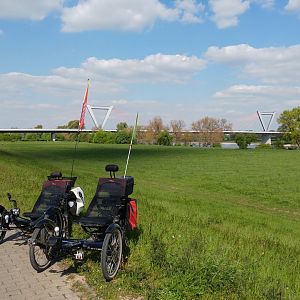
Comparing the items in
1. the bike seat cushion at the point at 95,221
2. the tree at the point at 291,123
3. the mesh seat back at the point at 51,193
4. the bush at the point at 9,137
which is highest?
the tree at the point at 291,123

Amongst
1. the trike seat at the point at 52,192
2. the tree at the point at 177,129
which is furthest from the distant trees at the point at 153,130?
the trike seat at the point at 52,192

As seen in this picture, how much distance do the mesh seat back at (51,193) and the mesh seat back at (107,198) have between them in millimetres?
679

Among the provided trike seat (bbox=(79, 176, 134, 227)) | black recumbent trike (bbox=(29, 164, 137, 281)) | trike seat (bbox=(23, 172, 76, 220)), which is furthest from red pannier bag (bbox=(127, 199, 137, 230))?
trike seat (bbox=(23, 172, 76, 220))

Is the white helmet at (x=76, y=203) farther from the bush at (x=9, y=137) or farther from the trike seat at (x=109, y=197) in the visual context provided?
the bush at (x=9, y=137)

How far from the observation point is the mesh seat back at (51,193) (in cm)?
701

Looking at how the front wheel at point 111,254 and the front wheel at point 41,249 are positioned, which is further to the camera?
the front wheel at point 41,249

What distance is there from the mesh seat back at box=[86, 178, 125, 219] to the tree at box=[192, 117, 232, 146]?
361 feet

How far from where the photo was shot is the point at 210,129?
120 m

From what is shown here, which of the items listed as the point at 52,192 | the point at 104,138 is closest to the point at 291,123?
the point at 104,138

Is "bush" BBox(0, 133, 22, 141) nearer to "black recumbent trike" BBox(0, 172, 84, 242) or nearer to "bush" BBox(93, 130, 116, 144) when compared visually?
"bush" BBox(93, 130, 116, 144)

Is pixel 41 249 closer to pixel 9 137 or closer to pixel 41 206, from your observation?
pixel 41 206

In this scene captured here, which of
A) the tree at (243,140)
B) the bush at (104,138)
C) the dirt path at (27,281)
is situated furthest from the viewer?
the bush at (104,138)

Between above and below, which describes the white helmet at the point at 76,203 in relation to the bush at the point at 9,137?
above

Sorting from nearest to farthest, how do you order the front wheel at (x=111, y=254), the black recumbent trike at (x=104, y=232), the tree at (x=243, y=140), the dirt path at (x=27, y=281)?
the dirt path at (x=27, y=281), the front wheel at (x=111, y=254), the black recumbent trike at (x=104, y=232), the tree at (x=243, y=140)
